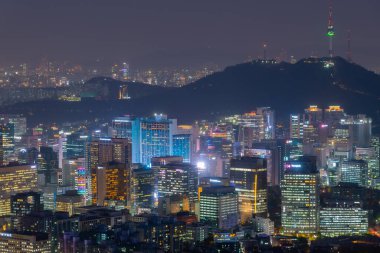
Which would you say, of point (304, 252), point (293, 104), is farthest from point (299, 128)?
point (304, 252)

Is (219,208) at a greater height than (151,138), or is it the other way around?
(151,138)

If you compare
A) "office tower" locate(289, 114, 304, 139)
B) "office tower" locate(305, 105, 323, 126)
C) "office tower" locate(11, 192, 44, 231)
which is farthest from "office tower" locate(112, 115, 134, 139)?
"office tower" locate(11, 192, 44, 231)

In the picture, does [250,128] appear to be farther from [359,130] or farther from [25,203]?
[25,203]

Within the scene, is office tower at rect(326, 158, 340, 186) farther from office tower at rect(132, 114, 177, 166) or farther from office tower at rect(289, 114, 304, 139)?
office tower at rect(132, 114, 177, 166)

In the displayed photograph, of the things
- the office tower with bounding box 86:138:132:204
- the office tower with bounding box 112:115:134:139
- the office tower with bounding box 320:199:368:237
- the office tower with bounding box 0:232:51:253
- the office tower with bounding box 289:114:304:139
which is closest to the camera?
the office tower with bounding box 0:232:51:253

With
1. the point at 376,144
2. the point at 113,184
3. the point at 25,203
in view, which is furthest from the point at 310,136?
the point at 25,203

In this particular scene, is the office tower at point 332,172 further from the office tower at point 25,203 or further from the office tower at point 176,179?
the office tower at point 25,203

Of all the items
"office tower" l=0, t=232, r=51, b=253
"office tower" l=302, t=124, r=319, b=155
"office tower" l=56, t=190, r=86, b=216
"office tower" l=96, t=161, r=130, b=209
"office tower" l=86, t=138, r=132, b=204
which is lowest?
"office tower" l=0, t=232, r=51, b=253
